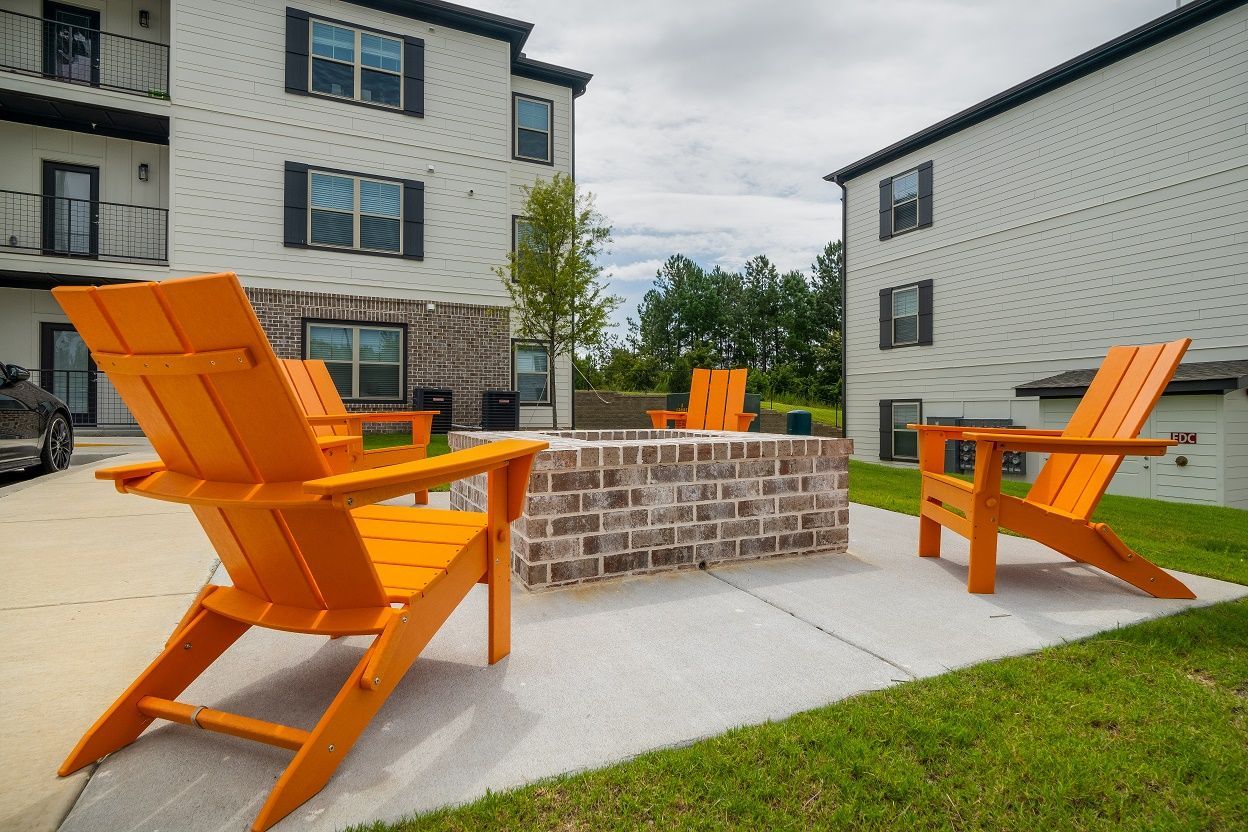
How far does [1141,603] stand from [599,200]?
11.0 meters

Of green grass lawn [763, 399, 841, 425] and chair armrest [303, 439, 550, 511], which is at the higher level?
green grass lawn [763, 399, 841, 425]

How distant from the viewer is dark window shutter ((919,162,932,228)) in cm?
1261

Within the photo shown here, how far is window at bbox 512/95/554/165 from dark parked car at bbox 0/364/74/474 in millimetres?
9514

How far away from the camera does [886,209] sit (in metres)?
13.5

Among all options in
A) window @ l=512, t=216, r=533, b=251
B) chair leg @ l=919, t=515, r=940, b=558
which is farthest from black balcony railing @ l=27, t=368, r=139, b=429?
chair leg @ l=919, t=515, r=940, b=558

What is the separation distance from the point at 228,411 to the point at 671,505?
2.06 metres

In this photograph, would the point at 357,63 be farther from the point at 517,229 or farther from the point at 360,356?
the point at 360,356

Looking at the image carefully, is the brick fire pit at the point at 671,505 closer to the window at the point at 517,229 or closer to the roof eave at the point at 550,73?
the window at the point at 517,229

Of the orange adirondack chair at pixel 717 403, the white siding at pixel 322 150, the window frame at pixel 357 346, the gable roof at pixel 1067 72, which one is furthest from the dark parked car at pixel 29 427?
the gable roof at pixel 1067 72

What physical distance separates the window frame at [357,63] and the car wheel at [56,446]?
737cm

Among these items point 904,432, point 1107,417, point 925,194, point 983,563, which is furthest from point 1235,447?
point 983,563

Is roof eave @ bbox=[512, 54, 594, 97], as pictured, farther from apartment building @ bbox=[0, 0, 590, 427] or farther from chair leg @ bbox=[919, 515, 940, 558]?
chair leg @ bbox=[919, 515, 940, 558]

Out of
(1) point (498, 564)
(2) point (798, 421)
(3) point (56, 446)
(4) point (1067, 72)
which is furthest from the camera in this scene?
(2) point (798, 421)

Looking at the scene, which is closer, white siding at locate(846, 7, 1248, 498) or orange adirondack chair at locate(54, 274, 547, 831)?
orange adirondack chair at locate(54, 274, 547, 831)
